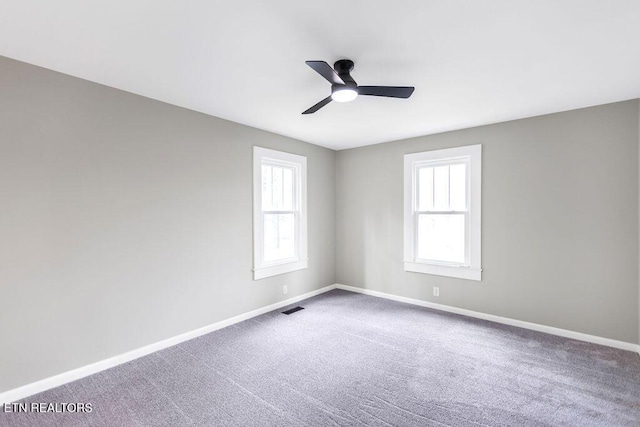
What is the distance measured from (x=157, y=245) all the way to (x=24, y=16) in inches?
76.4

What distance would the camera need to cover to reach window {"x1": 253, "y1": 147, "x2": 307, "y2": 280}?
13.2ft

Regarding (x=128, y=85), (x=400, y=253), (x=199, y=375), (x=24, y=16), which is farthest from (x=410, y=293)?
(x=24, y=16)

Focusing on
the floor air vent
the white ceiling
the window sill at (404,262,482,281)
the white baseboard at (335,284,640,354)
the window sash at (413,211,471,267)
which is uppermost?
the white ceiling

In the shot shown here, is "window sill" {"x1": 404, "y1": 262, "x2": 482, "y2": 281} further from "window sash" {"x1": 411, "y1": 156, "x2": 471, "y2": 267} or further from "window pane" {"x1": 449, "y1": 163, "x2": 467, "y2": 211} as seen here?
"window pane" {"x1": 449, "y1": 163, "x2": 467, "y2": 211}

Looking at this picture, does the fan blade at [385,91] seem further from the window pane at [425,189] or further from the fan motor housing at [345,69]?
the window pane at [425,189]

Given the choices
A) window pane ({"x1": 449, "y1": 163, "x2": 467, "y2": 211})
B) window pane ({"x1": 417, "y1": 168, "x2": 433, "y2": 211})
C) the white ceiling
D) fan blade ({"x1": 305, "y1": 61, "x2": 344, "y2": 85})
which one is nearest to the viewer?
the white ceiling

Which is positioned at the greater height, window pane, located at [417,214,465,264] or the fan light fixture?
the fan light fixture

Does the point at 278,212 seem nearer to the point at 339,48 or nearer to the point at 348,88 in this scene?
the point at 348,88

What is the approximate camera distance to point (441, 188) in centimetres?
431

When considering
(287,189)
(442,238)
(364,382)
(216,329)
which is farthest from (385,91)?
(216,329)

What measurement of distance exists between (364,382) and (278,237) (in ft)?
7.99

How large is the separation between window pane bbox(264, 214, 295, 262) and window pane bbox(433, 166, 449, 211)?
83.2 inches

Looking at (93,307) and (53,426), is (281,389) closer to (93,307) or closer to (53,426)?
(53,426)

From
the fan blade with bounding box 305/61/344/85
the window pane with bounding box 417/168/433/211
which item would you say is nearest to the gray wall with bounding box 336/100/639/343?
the window pane with bounding box 417/168/433/211
